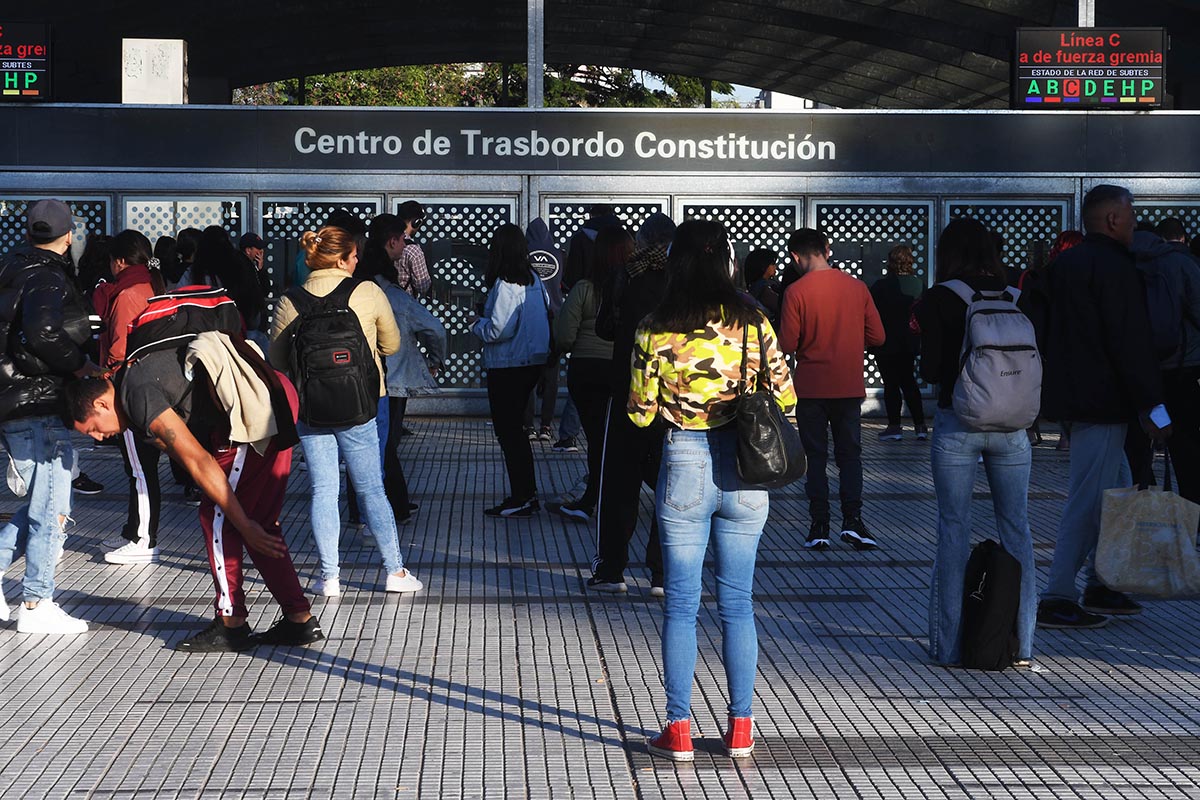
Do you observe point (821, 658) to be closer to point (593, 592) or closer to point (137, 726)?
point (593, 592)

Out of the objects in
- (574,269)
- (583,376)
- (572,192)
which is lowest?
(583,376)

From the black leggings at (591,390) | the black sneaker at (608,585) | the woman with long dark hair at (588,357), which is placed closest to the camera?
the black sneaker at (608,585)

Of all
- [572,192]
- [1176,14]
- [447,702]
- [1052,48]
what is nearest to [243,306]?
[447,702]

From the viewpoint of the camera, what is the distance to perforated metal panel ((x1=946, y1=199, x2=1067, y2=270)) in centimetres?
1700

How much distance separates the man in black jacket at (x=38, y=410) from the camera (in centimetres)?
670

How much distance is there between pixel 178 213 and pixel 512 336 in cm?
788

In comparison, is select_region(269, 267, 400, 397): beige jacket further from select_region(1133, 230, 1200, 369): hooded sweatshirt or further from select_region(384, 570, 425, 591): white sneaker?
select_region(1133, 230, 1200, 369): hooded sweatshirt

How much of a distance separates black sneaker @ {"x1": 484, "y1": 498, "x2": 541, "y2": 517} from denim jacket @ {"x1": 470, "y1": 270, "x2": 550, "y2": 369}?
87 centimetres

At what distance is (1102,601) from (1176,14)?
49.3 ft

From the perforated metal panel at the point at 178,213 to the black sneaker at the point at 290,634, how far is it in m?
10.6

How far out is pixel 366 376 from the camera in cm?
742

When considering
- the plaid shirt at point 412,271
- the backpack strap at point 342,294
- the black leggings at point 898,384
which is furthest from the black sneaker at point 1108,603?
the black leggings at point 898,384

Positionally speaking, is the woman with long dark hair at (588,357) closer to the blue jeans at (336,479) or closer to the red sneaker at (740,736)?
the blue jeans at (336,479)

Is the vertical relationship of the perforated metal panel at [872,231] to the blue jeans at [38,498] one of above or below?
above
